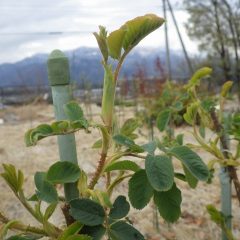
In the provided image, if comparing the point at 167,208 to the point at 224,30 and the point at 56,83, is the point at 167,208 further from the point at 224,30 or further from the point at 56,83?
the point at 224,30

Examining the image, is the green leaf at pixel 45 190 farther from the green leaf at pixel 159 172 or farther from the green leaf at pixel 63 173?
the green leaf at pixel 159 172

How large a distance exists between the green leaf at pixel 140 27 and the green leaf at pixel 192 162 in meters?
0.21

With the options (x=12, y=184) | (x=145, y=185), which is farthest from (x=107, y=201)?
(x=12, y=184)

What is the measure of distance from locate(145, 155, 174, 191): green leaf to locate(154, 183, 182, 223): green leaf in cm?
8

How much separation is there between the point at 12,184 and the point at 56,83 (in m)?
0.22

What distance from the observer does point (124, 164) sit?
87 centimetres

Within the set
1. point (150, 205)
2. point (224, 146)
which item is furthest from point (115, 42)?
point (150, 205)

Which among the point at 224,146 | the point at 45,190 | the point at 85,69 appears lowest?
the point at 85,69

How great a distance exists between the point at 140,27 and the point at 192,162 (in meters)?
0.25

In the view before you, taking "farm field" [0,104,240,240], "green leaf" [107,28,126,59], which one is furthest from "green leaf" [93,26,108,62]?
"farm field" [0,104,240,240]

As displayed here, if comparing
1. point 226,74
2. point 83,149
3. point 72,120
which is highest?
point 72,120

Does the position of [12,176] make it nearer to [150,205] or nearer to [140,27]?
[140,27]

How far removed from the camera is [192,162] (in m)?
0.79

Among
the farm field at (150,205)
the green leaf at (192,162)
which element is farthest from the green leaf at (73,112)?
the farm field at (150,205)
